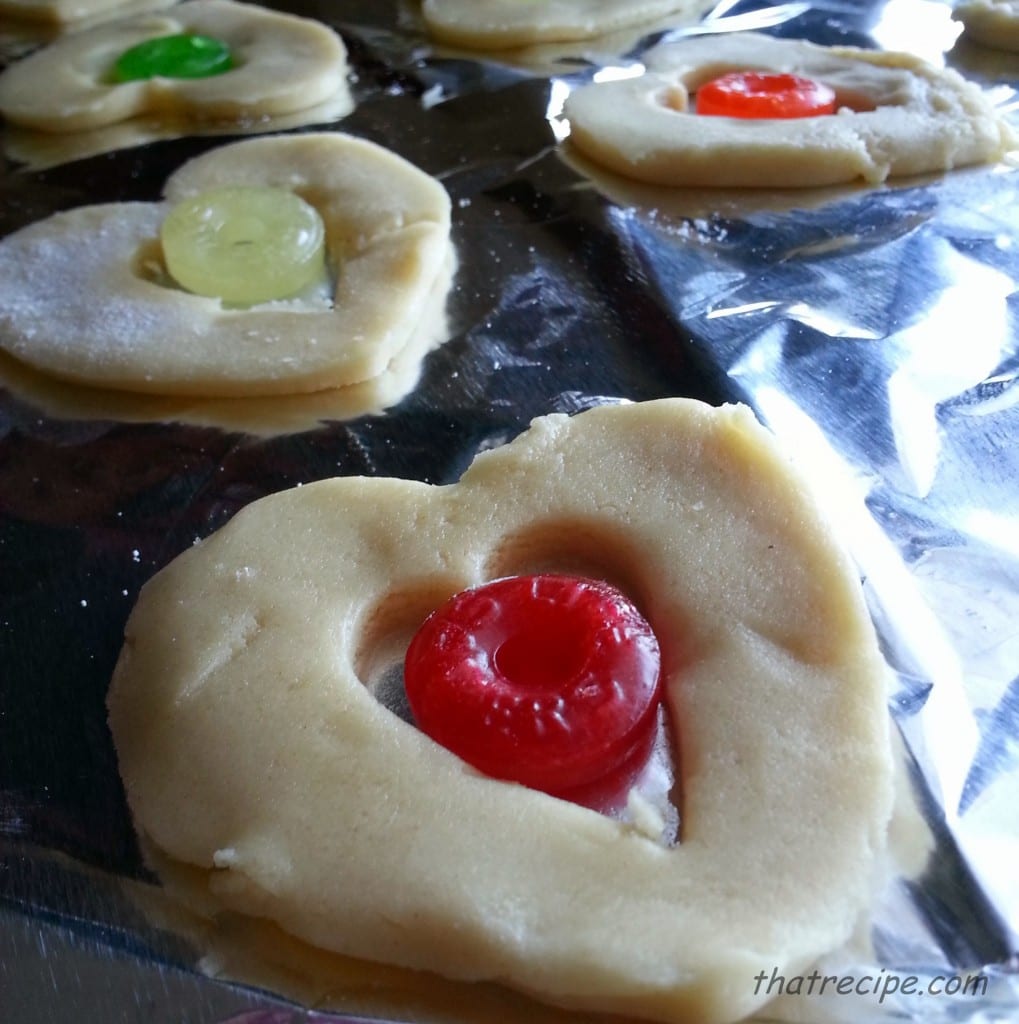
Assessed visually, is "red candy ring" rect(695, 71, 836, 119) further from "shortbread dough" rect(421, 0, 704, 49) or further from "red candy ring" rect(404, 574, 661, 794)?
"red candy ring" rect(404, 574, 661, 794)

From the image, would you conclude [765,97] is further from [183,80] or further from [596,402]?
[183,80]

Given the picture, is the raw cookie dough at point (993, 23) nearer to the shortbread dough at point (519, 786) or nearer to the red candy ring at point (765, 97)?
the red candy ring at point (765, 97)

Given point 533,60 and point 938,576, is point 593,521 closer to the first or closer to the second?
point 938,576

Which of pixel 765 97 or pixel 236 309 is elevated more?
pixel 765 97

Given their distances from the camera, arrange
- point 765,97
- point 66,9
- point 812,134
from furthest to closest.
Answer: point 66,9, point 765,97, point 812,134

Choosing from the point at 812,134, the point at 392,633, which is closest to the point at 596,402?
the point at 392,633

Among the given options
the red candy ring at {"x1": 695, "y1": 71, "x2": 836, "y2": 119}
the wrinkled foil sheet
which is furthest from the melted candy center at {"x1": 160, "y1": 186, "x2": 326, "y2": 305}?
the red candy ring at {"x1": 695, "y1": 71, "x2": 836, "y2": 119}
